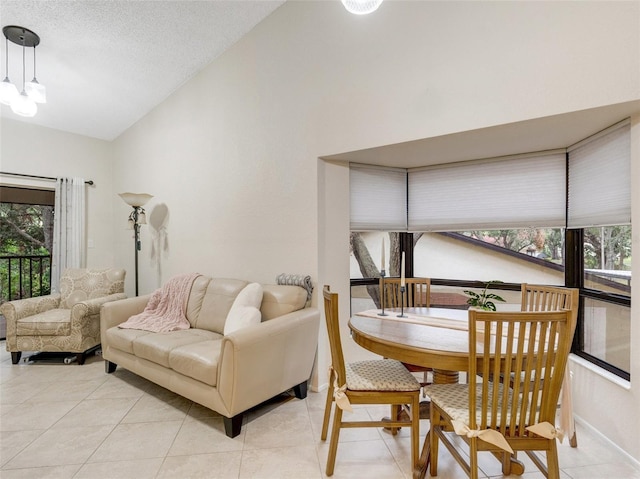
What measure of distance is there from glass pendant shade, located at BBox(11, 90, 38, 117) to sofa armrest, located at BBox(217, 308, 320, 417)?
2547 mm

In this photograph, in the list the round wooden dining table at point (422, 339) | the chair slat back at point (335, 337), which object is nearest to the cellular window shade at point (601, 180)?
the round wooden dining table at point (422, 339)

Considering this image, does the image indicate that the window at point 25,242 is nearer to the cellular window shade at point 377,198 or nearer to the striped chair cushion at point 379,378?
the cellular window shade at point 377,198

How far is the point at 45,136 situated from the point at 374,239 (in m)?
4.39

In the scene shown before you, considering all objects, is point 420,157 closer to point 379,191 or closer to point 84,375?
point 379,191

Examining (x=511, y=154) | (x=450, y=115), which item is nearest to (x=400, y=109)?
(x=450, y=115)

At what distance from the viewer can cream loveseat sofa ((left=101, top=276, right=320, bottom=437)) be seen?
207 centimetres

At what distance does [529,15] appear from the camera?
1938 mm

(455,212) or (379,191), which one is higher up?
(379,191)

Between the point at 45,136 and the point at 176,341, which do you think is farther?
the point at 45,136

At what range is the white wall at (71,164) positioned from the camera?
156 inches

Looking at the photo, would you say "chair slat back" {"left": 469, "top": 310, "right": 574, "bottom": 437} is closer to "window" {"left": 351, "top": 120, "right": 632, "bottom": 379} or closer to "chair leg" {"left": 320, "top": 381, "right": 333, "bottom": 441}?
"chair leg" {"left": 320, "top": 381, "right": 333, "bottom": 441}

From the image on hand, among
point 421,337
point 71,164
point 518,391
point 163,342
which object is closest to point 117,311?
point 163,342

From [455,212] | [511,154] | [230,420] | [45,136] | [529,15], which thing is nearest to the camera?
[529,15]

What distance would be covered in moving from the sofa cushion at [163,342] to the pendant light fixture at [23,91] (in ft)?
6.88
